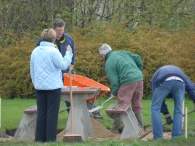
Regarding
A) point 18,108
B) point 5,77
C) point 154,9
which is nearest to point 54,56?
point 18,108

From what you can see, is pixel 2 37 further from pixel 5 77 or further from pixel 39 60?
pixel 39 60

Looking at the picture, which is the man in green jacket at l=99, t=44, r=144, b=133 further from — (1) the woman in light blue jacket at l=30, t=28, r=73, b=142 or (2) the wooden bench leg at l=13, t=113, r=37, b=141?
(1) the woman in light blue jacket at l=30, t=28, r=73, b=142

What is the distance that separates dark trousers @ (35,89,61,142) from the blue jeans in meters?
1.56

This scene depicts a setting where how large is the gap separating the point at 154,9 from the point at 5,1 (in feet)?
18.6

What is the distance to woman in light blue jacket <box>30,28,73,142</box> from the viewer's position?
8.78 m

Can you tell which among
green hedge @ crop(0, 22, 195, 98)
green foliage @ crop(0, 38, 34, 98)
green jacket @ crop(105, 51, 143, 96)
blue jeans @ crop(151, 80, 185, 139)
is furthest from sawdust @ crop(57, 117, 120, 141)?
green foliage @ crop(0, 38, 34, 98)

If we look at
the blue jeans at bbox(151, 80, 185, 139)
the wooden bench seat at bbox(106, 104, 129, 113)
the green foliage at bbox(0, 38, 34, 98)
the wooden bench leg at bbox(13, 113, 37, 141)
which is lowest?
the green foliage at bbox(0, 38, 34, 98)

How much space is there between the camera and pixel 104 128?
10773 mm

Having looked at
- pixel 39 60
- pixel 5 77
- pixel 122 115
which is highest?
pixel 39 60

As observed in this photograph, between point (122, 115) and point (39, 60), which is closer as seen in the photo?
point (39, 60)

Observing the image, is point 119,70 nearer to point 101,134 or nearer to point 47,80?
point 101,134

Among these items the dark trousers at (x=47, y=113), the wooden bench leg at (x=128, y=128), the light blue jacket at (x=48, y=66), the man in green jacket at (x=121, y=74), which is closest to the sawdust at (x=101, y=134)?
the man in green jacket at (x=121, y=74)

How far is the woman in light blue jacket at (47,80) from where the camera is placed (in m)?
8.78

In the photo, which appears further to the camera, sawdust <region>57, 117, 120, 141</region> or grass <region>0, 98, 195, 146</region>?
sawdust <region>57, 117, 120, 141</region>
